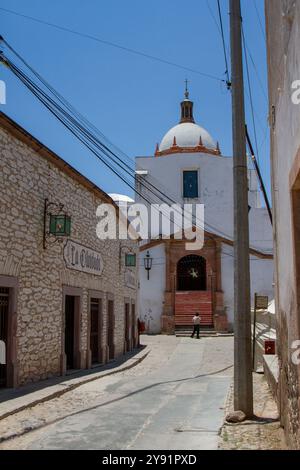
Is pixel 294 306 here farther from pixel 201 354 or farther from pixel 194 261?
pixel 194 261

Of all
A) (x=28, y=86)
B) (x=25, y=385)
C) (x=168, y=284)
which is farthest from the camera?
(x=168, y=284)

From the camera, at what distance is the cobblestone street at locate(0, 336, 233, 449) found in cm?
666

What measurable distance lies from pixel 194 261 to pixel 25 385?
23.9 meters

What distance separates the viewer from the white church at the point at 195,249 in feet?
101

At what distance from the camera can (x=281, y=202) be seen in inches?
274

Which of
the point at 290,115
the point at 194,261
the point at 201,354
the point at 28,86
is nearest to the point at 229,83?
the point at 28,86

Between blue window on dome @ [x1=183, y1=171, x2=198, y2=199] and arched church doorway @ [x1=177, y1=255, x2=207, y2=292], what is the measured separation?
599 cm

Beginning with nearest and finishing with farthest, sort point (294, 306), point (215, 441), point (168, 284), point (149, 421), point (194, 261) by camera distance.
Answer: point (294, 306) < point (215, 441) < point (149, 421) < point (168, 284) < point (194, 261)

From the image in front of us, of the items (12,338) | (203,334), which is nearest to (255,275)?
(203,334)

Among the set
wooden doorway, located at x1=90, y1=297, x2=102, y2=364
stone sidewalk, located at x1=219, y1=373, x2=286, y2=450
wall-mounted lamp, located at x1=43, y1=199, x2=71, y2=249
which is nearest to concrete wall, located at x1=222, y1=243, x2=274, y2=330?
wooden doorway, located at x1=90, y1=297, x2=102, y2=364

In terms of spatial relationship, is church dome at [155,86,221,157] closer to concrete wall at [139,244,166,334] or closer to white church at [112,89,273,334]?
white church at [112,89,273,334]

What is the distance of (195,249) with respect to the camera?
105 feet

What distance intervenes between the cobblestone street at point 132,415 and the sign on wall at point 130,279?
6.22m

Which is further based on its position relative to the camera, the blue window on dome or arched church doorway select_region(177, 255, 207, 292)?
the blue window on dome
